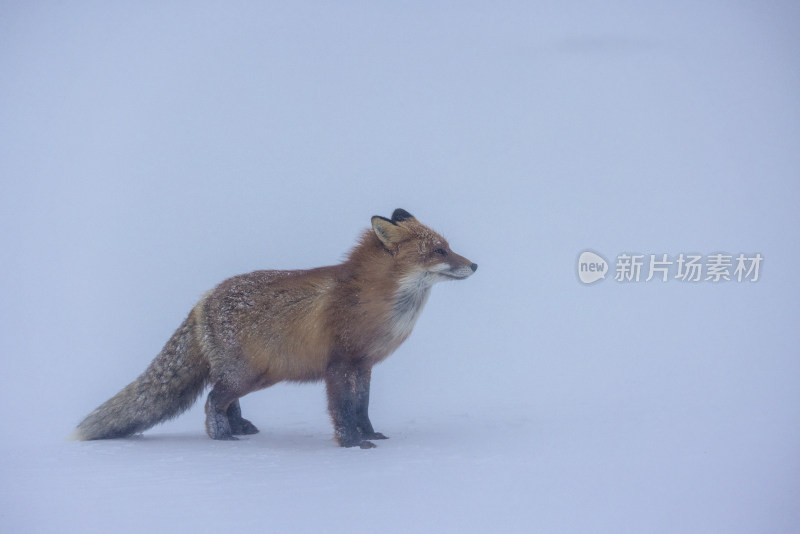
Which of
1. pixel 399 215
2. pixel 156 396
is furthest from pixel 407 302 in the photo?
pixel 156 396

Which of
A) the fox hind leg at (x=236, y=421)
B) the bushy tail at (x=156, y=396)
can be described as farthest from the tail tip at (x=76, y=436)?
the fox hind leg at (x=236, y=421)

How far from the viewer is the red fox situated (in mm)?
5141

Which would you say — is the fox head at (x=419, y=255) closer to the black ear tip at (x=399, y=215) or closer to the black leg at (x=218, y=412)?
the black ear tip at (x=399, y=215)

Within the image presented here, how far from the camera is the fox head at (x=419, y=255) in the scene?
5.18 m

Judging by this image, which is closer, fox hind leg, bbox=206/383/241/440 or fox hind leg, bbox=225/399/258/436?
fox hind leg, bbox=206/383/241/440


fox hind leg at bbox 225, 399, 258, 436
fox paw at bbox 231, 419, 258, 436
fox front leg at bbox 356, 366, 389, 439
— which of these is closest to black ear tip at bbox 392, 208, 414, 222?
fox front leg at bbox 356, 366, 389, 439

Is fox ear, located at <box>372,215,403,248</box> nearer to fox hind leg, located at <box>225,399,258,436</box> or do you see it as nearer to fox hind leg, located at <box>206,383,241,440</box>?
fox hind leg, located at <box>206,383,241,440</box>

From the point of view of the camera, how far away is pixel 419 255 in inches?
204

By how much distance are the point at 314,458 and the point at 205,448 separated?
80 centimetres

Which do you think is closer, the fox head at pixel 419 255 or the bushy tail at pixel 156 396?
the fox head at pixel 419 255

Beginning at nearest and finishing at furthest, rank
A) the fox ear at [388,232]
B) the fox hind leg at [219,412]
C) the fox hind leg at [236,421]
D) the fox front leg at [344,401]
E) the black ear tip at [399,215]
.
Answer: the fox front leg at [344,401] < the fox ear at [388,232] < the fox hind leg at [219,412] < the black ear tip at [399,215] < the fox hind leg at [236,421]

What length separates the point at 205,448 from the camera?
510 centimetres

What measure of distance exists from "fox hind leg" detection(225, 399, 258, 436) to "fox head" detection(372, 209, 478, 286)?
1614mm

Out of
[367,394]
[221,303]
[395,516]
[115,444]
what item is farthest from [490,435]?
[115,444]
